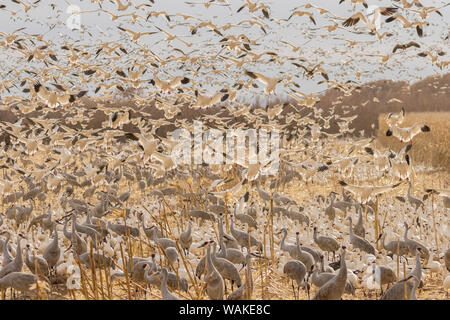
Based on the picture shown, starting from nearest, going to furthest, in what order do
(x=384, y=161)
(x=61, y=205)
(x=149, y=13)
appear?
(x=384, y=161) < (x=61, y=205) < (x=149, y=13)

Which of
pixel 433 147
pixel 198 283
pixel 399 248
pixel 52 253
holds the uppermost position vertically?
pixel 433 147

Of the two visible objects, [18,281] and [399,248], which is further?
[399,248]

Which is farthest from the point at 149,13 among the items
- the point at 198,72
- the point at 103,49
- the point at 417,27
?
the point at 417,27

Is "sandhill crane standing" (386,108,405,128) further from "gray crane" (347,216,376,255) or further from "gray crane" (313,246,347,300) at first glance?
"gray crane" (313,246,347,300)

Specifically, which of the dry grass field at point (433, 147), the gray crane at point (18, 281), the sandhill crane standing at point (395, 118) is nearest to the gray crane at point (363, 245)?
the sandhill crane standing at point (395, 118)

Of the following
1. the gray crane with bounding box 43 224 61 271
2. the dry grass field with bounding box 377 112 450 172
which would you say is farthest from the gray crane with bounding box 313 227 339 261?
the dry grass field with bounding box 377 112 450 172

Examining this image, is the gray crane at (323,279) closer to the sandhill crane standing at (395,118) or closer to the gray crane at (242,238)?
the gray crane at (242,238)

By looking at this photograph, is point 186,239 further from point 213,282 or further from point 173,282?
point 213,282

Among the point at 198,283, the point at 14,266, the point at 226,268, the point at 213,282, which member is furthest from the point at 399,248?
the point at 14,266

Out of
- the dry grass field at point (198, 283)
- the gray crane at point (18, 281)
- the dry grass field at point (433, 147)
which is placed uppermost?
the dry grass field at point (433, 147)

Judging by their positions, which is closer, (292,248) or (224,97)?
(292,248)

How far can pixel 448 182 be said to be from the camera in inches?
520

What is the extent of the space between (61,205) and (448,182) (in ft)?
33.9
